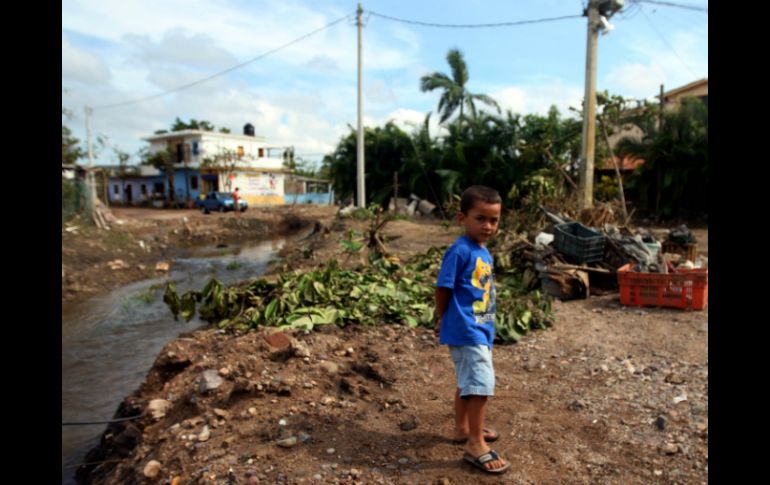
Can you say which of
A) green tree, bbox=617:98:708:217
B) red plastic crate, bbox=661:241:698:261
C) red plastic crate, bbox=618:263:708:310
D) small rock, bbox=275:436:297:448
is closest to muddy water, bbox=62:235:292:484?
small rock, bbox=275:436:297:448

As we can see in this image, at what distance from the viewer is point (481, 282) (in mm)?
2883

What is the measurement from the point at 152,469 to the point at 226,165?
3396 centimetres

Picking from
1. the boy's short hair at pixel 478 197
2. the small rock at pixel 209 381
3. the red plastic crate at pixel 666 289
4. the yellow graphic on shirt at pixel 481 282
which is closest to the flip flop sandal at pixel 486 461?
the yellow graphic on shirt at pixel 481 282

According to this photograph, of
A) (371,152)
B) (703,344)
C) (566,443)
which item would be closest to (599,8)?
(703,344)

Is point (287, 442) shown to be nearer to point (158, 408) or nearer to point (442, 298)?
point (442, 298)

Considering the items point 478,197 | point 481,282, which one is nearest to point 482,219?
point 478,197

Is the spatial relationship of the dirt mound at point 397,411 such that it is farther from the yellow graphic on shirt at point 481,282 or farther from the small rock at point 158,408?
the yellow graphic on shirt at point 481,282

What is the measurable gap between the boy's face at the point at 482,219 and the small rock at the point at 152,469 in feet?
7.72

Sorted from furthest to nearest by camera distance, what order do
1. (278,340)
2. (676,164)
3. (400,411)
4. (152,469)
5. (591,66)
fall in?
1. (676,164)
2. (591,66)
3. (278,340)
4. (400,411)
5. (152,469)

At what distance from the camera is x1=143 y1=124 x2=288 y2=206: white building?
3678 cm

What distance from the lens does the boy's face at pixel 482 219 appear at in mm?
2795

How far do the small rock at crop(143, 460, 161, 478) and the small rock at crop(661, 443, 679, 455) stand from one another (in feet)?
9.71

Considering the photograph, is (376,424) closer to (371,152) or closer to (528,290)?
(528,290)
